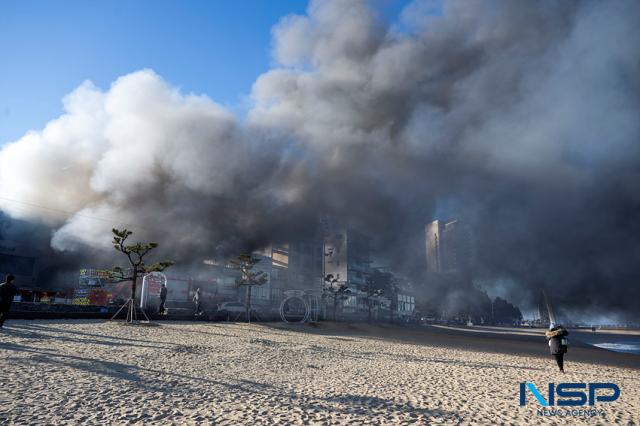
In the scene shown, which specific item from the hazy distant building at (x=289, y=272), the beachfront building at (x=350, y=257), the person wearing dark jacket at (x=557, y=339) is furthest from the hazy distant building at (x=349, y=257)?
the person wearing dark jacket at (x=557, y=339)

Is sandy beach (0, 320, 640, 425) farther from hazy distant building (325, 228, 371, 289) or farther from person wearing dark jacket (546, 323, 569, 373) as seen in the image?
hazy distant building (325, 228, 371, 289)

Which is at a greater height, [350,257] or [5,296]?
[350,257]

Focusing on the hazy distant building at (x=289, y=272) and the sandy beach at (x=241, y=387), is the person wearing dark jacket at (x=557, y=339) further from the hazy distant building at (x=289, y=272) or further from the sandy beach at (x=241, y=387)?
the hazy distant building at (x=289, y=272)

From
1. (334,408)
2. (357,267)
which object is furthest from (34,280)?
(357,267)

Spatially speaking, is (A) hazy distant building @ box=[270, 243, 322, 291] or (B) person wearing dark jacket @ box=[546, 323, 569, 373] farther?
(A) hazy distant building @ box=[270, 243, 322, 291]

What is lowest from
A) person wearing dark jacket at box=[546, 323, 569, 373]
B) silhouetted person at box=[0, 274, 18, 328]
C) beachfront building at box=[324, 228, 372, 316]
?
person wearing dark jacket at box=[546, 323, 569, 373]

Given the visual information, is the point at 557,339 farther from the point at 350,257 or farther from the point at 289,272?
the point at 350,257

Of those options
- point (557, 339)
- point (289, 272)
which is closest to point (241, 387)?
point (557, 339)

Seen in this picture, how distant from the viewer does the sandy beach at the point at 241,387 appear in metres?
6.70

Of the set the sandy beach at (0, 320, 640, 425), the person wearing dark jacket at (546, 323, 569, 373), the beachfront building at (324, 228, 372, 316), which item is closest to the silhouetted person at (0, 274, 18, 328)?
the sandy beach at (0, 320, 640, 425)

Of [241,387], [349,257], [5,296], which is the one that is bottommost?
[241,387]

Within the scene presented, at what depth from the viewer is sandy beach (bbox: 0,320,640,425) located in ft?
22.0

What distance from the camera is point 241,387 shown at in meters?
8.97

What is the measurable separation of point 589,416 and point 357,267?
366 ft
